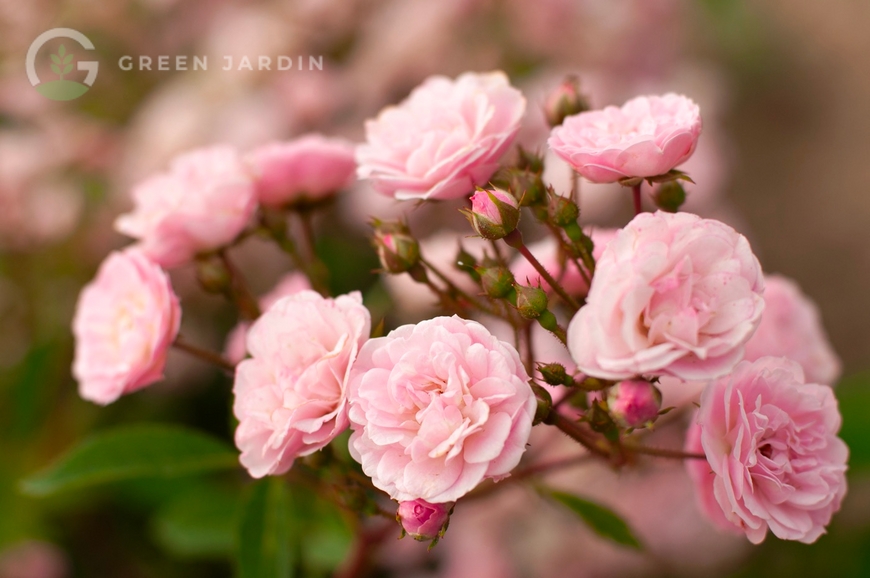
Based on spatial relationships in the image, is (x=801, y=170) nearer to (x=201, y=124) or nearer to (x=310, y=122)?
(x=310, y=122)

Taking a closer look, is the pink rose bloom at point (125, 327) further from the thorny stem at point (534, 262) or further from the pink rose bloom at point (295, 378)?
the thorny stem at point (534, 262)

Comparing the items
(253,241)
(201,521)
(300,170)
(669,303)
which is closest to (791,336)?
(669,303)

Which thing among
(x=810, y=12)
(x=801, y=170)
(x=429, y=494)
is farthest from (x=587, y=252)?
(x=810, y=12)

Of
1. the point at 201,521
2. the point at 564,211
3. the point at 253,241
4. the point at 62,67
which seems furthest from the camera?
the point at 253,241

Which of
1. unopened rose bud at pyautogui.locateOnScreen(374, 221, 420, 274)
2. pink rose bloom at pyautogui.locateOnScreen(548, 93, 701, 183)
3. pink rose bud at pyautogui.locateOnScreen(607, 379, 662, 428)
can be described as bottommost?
unopened rose bud at pyautogui.locateOnScreen(374, 221, 420, 274)

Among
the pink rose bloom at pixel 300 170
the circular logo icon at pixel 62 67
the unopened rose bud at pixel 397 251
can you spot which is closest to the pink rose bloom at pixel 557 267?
the unopened rose bud at pixel 397 251

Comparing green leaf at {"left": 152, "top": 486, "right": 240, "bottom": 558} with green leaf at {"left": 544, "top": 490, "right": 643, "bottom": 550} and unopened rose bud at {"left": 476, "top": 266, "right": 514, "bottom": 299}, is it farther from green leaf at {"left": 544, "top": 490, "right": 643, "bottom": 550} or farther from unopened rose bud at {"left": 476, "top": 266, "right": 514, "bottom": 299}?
unopened rose bud at {"left": 476, "top": 266, "right": 514, "bottom": 299}

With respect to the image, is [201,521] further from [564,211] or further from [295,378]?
[564,211]

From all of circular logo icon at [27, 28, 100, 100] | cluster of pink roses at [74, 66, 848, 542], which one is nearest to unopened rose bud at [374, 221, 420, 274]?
cluster of pink roses at [74, 66, 848, 542]
